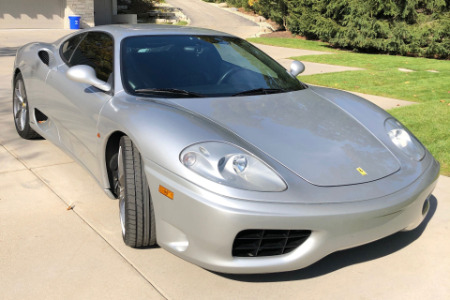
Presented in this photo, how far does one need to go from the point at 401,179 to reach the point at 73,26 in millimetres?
22777

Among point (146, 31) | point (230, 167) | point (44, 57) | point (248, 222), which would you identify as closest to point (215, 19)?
point (44, 57)

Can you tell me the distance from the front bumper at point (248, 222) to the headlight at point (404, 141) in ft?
1.89

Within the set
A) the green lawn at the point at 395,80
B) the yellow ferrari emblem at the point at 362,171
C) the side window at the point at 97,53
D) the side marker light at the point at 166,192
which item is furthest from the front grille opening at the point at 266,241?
the green lawn at the point at 395,80

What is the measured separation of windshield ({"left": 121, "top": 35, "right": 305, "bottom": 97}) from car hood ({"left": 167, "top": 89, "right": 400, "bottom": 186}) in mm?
217

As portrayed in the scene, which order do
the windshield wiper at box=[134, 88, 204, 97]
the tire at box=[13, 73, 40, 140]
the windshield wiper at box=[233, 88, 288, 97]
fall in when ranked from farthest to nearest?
the tire at box=[13, 73, 40, 140]
the windshield wiper at box=[233, 88, 288, 97]
the windshield wiper at box=[134, 88, 204, 97]

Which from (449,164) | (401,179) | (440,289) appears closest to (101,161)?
(401,179)

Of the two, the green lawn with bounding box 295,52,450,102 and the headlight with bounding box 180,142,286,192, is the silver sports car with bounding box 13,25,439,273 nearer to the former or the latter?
the headlight with bounding box 180,142,286,192

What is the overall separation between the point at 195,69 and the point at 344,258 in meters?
1.72

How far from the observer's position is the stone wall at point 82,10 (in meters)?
23.9

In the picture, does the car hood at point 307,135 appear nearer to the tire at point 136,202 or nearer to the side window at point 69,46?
the tire at point 136,202

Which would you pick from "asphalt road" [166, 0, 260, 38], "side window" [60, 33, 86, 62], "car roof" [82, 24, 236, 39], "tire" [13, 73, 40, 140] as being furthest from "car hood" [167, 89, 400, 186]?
"asphalt road" [166, 0, 260, 38]

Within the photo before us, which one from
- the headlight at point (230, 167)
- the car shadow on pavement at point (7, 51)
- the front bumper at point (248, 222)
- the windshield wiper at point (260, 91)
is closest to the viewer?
the front bumper at point (248, 222)

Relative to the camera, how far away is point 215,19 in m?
29.0

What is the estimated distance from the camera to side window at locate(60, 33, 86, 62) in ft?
15.0
